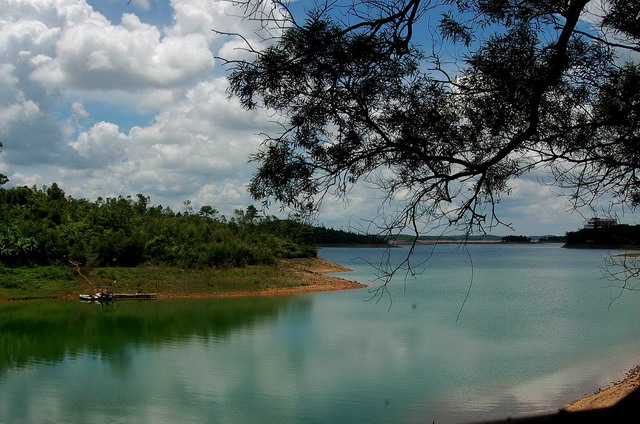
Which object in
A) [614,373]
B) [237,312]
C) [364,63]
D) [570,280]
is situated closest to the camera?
[364,63]

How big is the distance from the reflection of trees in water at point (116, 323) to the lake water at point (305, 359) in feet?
0.23

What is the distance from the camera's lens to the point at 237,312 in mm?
24672

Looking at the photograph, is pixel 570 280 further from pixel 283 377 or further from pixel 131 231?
pixel 283 377

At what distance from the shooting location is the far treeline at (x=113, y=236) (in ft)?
99.9

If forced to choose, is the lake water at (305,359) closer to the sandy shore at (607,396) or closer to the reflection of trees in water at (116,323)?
the reflection of trees in water at (116,323)

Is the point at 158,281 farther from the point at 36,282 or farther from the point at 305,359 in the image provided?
the point at 305,359

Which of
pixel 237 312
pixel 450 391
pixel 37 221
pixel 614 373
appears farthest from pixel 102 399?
pixel 37 221

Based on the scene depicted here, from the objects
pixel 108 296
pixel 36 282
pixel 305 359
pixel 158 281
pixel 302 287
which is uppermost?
pixel 36 282

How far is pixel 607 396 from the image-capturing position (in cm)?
1001

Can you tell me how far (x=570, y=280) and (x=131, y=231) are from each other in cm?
3032

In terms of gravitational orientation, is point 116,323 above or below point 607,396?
below

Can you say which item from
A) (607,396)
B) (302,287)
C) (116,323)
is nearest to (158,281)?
(302,287)

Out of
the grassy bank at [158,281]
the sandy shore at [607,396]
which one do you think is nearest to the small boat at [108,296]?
the grassy bank at [158,281]

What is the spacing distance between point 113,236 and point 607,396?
94.3ft
